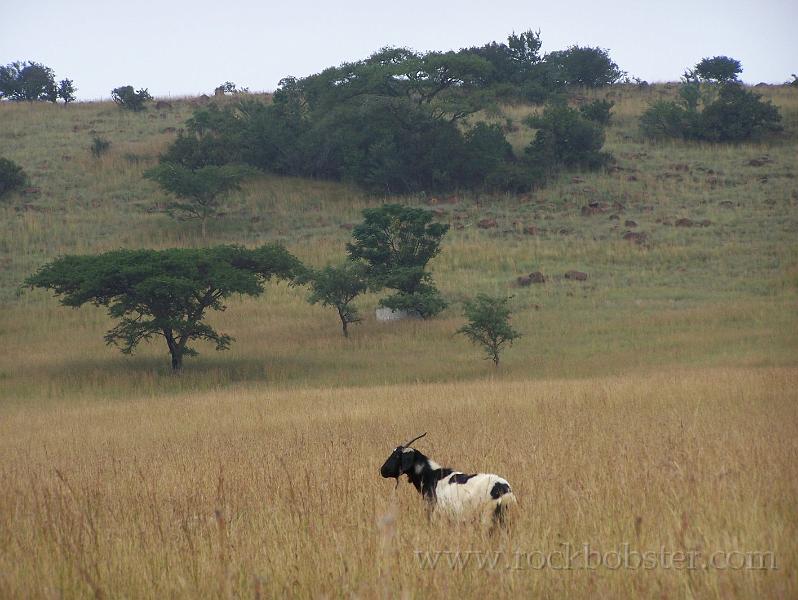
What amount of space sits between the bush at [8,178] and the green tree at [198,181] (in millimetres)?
10724

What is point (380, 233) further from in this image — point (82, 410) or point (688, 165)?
point (688, 165)

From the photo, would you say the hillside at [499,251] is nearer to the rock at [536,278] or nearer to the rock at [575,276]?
the rock at [536,278]

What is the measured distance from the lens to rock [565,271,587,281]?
132 feet

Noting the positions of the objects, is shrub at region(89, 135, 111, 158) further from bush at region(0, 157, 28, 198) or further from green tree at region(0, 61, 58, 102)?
green tree at region(0, 61, 58, 102)

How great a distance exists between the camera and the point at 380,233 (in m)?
37.6

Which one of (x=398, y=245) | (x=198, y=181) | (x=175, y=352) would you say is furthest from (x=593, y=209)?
(x=175, y=352)

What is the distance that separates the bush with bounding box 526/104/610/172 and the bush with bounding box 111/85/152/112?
120ft

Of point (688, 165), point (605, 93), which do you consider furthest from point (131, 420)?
point (605, 93)

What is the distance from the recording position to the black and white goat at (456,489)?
5.93 metres

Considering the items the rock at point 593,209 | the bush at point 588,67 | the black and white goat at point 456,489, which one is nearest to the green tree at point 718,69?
the bush at point 588,67

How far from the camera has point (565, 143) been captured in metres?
62.0

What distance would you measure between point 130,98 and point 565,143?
3959 centimetres

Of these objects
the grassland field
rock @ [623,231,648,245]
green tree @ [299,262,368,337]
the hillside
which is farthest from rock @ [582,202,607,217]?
green tree @ [299,262,368,337]

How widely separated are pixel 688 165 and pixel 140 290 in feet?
142
